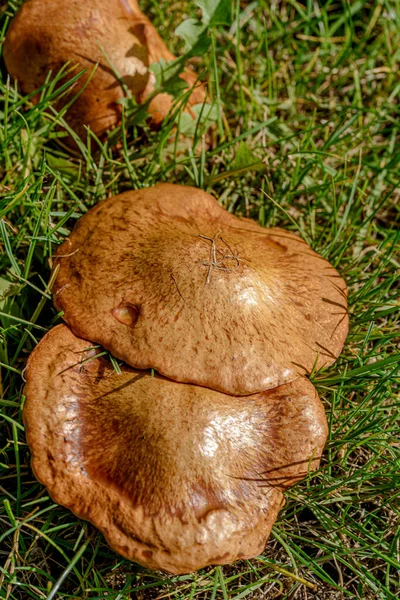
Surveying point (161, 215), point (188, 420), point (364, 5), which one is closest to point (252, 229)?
point (161, 215)

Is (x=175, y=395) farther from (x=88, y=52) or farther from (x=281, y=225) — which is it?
(x=88, y=52)

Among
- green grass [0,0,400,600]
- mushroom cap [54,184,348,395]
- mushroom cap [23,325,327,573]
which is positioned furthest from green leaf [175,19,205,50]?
mushroom cap [23,325,327,573]

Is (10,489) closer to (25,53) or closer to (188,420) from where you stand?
(188,420)

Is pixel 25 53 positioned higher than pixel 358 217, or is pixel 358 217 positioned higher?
pixel 25 53

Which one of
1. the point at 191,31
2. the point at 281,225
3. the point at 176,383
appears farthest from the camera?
the point at 281,225

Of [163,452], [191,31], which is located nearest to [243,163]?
[191,31]

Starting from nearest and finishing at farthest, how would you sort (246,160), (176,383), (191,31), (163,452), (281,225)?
(163,452) < (176,383) < (191,31) < (246,160) < (281,225)
